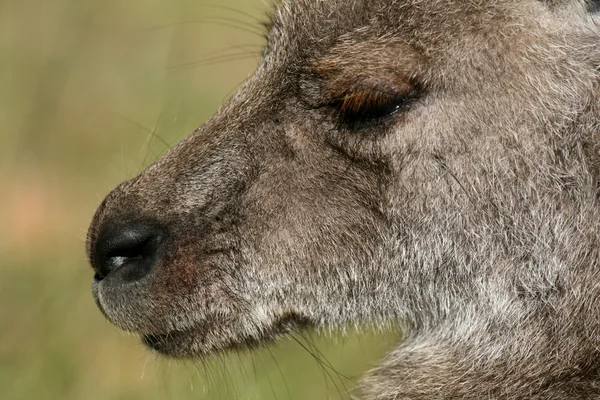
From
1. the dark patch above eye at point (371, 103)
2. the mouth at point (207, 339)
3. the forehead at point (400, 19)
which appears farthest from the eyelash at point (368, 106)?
the mouth at point (207, 339)

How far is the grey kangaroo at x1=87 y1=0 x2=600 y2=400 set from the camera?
12.3ft

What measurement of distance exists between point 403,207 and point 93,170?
491cm

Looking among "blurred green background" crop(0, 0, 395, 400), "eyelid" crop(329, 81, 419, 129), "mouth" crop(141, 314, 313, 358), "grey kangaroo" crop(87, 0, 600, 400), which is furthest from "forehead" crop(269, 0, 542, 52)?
"mouth" crop(141, 314, 313, 358)

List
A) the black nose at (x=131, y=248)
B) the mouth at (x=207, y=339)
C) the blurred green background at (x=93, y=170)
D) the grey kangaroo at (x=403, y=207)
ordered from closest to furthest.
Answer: the grey kangaroo at (x=403, y=207)
the black nose at (x=131, y=248)
the mouth at (x=207, y=339)
the blurred green background at (x=93, y=170)

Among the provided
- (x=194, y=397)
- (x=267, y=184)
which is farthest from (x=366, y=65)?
(x=194, y=397)

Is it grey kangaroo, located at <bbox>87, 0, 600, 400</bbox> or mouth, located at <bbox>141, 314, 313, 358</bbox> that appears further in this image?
mouth, located at <bbox>141, 314, 313, 358</bbox>

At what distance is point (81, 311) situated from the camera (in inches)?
241

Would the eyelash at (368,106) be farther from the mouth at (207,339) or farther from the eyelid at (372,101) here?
the mouth at (207,339)

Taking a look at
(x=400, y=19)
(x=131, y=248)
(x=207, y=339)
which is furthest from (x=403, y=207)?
(x=131, y=248)

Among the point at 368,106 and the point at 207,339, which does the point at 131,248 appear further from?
the point at 368,106

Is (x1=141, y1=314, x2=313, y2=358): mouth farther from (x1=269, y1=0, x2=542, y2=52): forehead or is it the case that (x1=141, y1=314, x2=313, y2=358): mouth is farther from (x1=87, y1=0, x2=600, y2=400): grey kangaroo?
(x1=269, y1=0, x2=542, y2=52): forehead

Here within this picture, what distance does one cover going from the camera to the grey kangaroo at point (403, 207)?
374cm

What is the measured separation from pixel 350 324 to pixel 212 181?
32.2 inches

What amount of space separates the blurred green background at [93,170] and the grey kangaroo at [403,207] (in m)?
0.39
